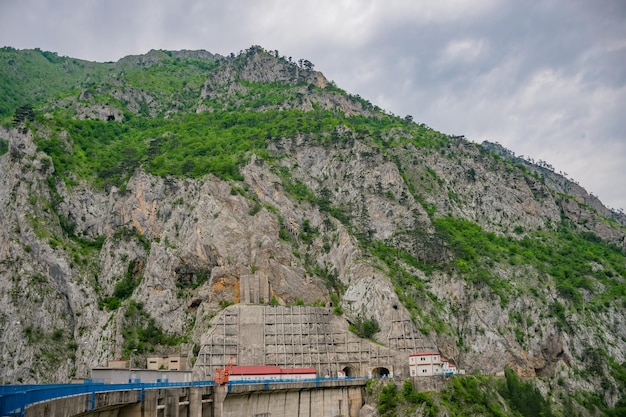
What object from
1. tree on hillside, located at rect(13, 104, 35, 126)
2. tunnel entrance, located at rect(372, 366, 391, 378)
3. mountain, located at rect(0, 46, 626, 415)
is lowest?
tunnel entrance, located at rect(372, 366, 391, 378)

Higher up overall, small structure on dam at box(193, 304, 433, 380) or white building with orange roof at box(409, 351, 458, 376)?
small structure on dam at box(193, 304, 433, 380)

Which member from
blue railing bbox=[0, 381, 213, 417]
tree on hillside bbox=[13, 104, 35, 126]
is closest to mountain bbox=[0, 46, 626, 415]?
tree on hillside bbox=[13, 104, 35, 126]

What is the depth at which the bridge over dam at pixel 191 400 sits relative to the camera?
21.3m

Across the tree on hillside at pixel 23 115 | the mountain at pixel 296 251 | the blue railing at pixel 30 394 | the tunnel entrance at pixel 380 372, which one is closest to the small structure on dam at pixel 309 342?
the tunnel entrance at pixel 380 372

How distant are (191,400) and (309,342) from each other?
4090cm

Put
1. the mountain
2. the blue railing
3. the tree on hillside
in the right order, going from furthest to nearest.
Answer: the tree on hillside → the mountain → the blue railing

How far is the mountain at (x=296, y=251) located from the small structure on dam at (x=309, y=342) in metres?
0.61

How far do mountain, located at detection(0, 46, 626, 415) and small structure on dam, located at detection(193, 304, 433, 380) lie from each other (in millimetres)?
612

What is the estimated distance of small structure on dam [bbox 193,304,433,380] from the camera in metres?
79.6

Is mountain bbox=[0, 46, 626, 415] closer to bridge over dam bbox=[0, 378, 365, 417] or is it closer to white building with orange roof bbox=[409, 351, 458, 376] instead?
white building with orange roof bbox=[409, 351, 458, 376]

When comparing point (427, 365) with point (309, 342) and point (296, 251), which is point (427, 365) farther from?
point (296, 251)

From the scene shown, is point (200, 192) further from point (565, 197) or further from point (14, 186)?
point (565, 197)

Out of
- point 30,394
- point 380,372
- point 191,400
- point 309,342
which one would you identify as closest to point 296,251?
point 309,342

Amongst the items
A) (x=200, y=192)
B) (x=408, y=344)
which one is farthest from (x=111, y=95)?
(x=408, y=344)
